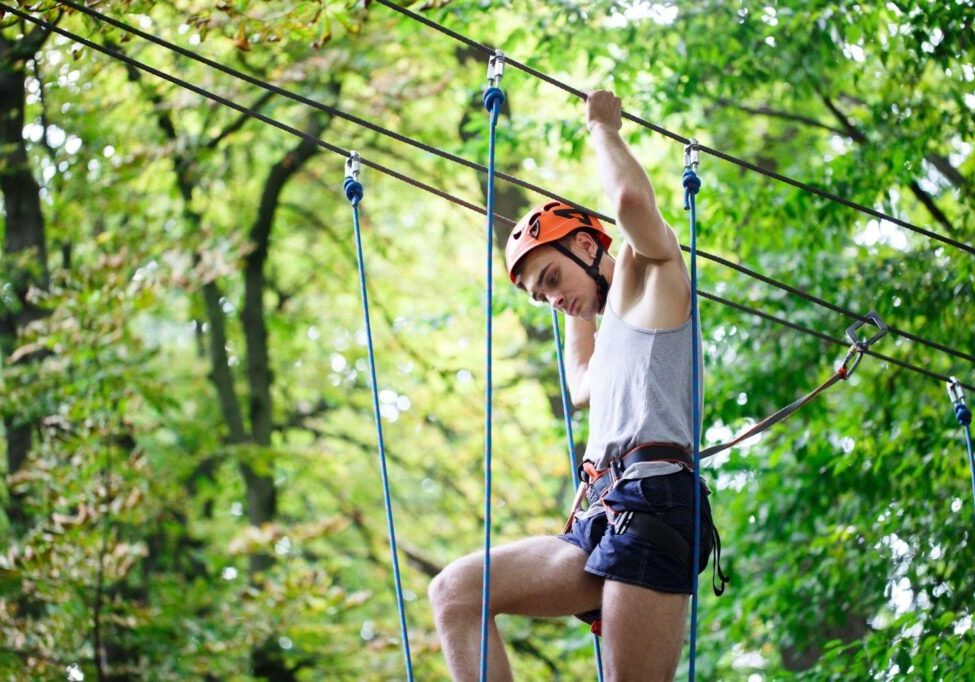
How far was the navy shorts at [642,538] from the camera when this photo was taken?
7.95ft

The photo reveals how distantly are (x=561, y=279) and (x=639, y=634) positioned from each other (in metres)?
0.78

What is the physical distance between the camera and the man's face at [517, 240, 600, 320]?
2756 millimetres

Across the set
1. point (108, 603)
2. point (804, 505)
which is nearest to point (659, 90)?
point (804, 505)

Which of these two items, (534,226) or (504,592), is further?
(534,226)

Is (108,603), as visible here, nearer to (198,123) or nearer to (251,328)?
(251,328)

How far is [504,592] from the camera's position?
8.08ft

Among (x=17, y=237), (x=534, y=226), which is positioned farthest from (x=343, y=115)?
(x=17, y=237)

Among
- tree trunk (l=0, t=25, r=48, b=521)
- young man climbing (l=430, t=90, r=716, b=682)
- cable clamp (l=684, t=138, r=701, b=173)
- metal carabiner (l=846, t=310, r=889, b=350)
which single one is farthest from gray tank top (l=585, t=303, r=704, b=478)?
tree trunk (l=0, t=25, r=48, b=521)

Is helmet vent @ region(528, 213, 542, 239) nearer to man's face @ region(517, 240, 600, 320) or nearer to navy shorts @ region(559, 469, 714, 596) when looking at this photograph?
man's face @ region(517, 240, 600, 320)

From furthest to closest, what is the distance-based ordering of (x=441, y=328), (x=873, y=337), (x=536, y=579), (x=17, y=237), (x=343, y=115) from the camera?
1. (x=17, y=237)
2. (x=441, y=328)
3. (x=873, y=337)
4. (x=343, y=115)
5. (x=536, y=579)

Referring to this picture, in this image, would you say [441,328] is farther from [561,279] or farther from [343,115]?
[561,279]

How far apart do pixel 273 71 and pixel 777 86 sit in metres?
3.14

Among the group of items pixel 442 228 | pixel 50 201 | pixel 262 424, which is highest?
pixel 442 228

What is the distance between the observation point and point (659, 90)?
19.4 feet
